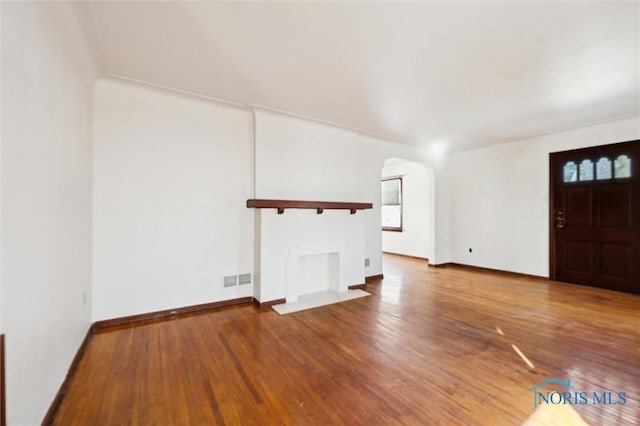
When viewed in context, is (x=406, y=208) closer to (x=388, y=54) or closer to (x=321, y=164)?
(x=321, y=164)

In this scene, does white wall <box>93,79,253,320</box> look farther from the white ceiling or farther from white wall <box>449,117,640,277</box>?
white wall <box>449,117,640,277</box>

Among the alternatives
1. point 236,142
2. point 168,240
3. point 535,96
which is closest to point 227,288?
point 168,240

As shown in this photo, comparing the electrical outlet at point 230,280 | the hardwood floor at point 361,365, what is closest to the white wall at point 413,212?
the hardwood floor at point 361,365

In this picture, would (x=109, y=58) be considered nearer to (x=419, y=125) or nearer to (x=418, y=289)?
(x=419, y=125)

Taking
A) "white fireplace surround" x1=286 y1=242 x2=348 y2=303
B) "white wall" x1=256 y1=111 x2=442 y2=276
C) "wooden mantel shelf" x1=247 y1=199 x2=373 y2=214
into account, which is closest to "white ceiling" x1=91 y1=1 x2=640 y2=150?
"white wall" x1=256 y1=111 x2=442 y2=276

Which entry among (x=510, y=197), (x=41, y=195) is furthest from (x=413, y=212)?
(x=41, y=195)

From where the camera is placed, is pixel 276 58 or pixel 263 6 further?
pixel 276 58

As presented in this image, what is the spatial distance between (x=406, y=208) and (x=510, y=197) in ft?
8.22

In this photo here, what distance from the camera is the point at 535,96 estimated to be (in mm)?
3254

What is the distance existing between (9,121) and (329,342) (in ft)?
8.35

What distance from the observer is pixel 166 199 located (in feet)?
10.4

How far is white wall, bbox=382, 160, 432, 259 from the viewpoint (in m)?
6.92

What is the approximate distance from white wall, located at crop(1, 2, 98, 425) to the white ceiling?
1.59 ft

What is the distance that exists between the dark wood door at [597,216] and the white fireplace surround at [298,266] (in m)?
3.78
